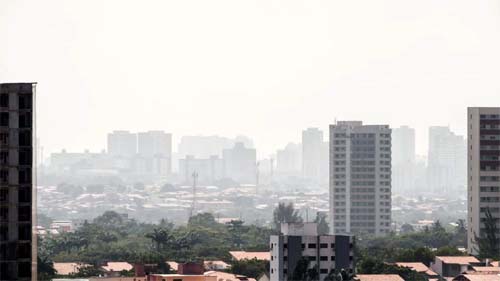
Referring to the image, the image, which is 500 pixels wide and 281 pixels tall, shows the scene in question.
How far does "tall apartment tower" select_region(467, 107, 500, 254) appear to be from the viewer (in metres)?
110

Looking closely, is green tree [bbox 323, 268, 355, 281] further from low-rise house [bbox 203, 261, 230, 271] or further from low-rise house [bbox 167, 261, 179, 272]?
low-rise house [bbox 203, 261, 230, 271]

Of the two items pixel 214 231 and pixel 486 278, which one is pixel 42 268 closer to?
pixel 486 278

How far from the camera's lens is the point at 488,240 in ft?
345

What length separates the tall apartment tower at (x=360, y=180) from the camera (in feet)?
529

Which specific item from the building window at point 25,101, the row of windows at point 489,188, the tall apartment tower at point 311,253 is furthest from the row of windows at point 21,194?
the row of windows at point 489,188

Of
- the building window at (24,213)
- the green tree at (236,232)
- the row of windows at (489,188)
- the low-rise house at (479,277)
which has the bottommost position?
the green tree at (236,232)

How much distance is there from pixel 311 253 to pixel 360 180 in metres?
99.5

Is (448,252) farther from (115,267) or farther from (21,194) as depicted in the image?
(21,194)

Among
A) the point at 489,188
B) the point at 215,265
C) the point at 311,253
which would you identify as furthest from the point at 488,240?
the point at 311,253

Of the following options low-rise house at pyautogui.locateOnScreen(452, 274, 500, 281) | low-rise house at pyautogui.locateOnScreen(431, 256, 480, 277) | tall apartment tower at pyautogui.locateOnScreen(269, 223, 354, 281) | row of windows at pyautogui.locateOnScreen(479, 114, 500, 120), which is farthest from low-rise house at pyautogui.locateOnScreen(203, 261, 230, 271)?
tall apartment tower at pyautogui.locateOnScreen(269, 223, 354, 281)

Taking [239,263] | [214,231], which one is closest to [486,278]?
[239,263]

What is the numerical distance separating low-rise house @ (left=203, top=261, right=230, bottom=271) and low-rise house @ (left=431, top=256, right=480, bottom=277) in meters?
10.0

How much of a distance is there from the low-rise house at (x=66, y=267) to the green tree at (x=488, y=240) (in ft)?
65.3

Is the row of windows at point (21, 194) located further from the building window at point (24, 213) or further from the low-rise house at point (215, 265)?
the low-rise house at point (215, 265)
